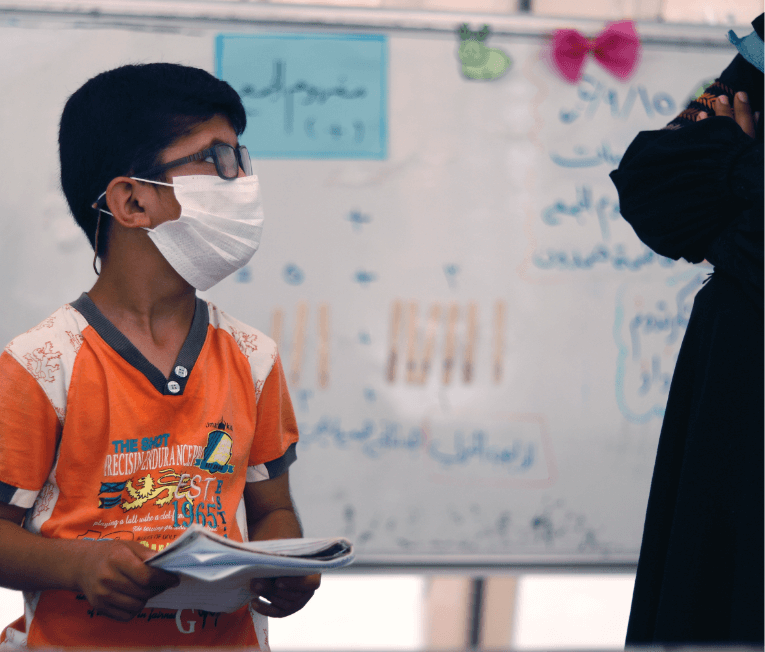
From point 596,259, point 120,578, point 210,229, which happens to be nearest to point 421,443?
point 596,259

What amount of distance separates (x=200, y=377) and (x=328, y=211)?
0.78 metres

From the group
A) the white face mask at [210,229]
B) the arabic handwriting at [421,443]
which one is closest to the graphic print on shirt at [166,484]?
the white face mask at [210,229]

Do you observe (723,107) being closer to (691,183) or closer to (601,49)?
(691,183)

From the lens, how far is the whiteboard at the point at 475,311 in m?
1.42

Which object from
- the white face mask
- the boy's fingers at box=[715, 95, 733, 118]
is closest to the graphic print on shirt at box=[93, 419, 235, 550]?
the white face mask

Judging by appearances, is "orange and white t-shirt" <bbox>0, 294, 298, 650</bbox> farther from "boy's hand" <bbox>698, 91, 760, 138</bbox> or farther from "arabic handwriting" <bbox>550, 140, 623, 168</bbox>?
"arabic handwriting" <bbox>550, 140, 623, 168</bbox>

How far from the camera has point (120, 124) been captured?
28.6 inches

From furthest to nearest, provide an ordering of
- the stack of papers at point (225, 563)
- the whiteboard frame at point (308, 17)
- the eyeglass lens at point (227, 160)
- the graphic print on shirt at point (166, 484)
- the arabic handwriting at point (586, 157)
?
the arabic handwriting at point (586, 157) < the whiteboard frame at point (308, 17) < the eyeglass lens at point (227, 160) < the graphic print on shirt at point (166, 484) < the stack of papers at point (225, 563)

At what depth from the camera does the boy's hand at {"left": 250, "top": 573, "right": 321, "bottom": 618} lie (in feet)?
2.19

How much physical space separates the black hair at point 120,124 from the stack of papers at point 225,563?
40 centimetres

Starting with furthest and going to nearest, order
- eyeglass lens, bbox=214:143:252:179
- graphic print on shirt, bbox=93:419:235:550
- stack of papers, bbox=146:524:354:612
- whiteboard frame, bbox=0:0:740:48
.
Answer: whiteboard frame, bbox=0:0:740:48 → eyeglass lens, bbox=214:143:252:179 → graphic print on shirt, bbox=93:419:235:550 → stack of papers, bbox=146:524:354:612

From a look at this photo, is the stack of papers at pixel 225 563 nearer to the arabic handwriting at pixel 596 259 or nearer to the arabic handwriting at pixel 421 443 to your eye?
the arabic handwriting at pixel 421 443

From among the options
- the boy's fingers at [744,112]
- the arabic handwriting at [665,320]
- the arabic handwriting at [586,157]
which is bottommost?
the arabic handwriting at [665,320]

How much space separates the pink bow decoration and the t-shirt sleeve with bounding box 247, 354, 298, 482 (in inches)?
41.8
